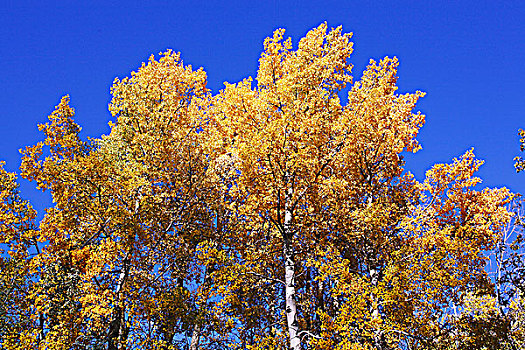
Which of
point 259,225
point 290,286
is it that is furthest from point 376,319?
point 259,225

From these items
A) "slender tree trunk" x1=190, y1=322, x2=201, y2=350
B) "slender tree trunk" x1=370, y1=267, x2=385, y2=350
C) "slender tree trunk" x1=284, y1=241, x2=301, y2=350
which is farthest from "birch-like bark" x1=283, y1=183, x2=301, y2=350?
"slender tree trunk" x1=190, y1=322, x2=201, y2=350

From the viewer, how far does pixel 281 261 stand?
47.7 ft

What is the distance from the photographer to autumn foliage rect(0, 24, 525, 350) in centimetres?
1050

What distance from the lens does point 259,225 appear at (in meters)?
13.7

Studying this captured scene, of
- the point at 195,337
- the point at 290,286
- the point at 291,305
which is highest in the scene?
the point at 290,286

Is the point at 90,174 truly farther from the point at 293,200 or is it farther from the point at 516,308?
the point at 516,308

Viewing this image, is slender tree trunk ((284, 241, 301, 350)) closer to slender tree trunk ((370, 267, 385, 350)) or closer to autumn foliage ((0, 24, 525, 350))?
autumn foliage ((0, 24, 525, 350))

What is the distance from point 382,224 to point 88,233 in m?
9.15

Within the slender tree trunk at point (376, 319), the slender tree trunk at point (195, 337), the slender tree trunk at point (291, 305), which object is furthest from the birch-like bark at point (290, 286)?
the slender tree trunk at point (195, 337)

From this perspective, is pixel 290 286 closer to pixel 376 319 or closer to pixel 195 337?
pixel 376 319

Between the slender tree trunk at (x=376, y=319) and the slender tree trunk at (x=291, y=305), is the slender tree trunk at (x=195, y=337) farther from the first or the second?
Result: the slender tree trunk at (x=376, y=319)

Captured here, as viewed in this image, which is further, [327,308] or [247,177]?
[327,308]

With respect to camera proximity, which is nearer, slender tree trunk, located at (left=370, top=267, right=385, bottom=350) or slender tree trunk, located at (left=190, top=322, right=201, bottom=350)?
slender tree trunk, located at (left=370, top=267, right=385, bottom=350)

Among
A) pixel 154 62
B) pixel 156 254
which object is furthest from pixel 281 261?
pixel 154 62
